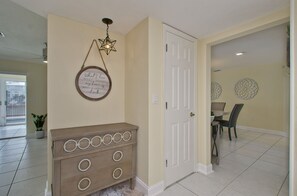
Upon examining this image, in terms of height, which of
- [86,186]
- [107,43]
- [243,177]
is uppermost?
[107,43]

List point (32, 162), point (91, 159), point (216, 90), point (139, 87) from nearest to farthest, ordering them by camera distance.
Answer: point (91, 159), point (139, 87), point (32, 162), point (216, 90)

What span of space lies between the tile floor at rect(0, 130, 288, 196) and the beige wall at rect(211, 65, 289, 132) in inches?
54.2

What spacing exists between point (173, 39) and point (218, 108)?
12.0ft

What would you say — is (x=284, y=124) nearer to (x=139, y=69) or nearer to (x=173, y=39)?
(x=173, y=39)

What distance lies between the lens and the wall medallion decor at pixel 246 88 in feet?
16.0

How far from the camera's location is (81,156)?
4.81ft

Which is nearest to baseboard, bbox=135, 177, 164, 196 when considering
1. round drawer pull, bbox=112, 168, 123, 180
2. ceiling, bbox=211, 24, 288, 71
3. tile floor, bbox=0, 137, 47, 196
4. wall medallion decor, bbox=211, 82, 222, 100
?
round drawer pull, bbox=112, 168, 123, 180

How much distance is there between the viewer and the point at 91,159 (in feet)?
4.99

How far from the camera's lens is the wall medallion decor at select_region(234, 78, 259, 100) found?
489 cm

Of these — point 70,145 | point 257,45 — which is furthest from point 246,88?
point 70,145

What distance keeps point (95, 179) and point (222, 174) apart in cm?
188

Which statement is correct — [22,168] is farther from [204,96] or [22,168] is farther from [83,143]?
[204,96]

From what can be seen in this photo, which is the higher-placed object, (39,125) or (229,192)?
(39,125)

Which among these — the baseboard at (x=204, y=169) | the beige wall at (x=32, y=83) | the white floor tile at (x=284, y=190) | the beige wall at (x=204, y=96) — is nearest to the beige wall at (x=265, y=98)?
the white floor tile at (x=284, y=190)
